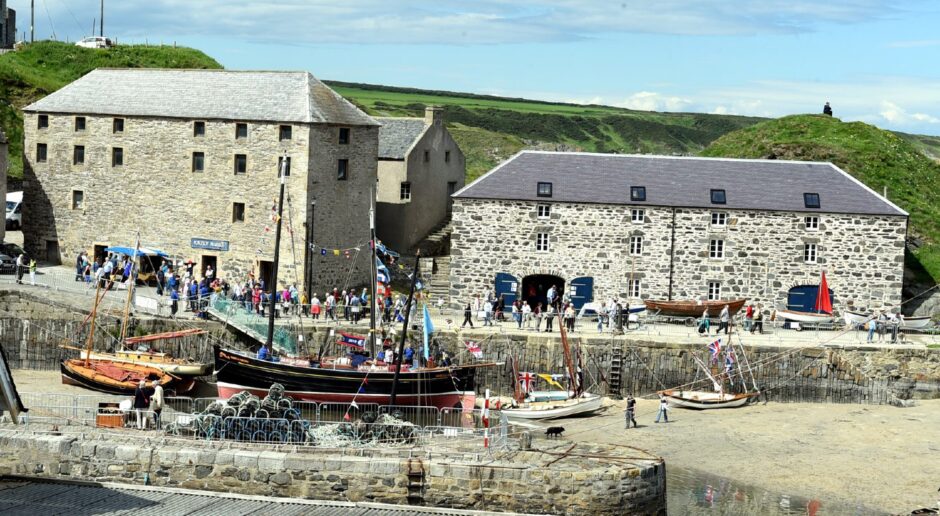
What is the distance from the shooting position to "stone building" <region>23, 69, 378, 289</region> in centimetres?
4438

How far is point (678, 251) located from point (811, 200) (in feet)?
14.2

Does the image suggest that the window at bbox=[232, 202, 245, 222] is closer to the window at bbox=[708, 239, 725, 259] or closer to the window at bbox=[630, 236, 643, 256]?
the window at bbox=[630, 236, 643, 256]

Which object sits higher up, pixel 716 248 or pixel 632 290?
pixel 716 248

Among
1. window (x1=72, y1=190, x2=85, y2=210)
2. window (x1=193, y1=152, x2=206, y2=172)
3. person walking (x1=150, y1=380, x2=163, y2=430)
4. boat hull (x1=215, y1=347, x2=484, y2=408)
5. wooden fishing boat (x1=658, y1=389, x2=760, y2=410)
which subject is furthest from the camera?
window (x1=72, y1=190, x2=85, y2=210)

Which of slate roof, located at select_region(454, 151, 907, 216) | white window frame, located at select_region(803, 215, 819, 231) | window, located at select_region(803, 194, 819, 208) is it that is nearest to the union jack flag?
slate roof, located at select_region(454, 151, 907, 216)

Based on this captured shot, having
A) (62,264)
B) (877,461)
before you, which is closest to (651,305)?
(877,461)

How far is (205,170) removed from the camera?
1793 inches

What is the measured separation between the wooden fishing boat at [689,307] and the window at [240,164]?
12966 millimetres

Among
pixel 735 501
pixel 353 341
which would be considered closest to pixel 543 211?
pixel 353 341

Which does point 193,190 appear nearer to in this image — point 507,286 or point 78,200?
point 78,200

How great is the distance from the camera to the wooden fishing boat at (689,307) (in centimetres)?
4281

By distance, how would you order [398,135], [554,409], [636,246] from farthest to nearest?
[398,135], [636,246], [554,409]

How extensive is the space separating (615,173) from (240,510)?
982 inches

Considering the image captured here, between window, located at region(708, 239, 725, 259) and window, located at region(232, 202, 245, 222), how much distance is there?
14292mm
